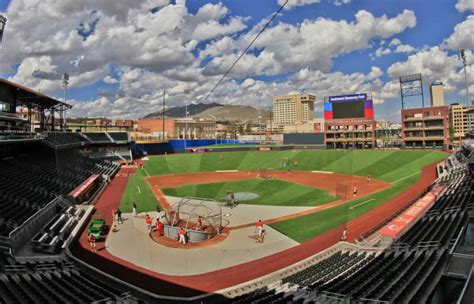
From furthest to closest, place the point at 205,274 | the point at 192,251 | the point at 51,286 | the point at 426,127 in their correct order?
the point at 426,127
the point at 192,251
the point at 205,274
the point at 51,286

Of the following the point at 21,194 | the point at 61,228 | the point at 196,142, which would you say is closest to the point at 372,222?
the point at 61,228

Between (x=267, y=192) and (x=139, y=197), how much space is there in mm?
14996

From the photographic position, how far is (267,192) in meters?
37.9

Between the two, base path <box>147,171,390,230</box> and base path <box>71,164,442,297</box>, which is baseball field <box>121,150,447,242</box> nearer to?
base path <box>147,171,390,230</box>

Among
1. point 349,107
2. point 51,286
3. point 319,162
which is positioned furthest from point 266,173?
point 51,286

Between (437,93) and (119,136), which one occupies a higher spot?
(437,93)

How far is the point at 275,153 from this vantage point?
70.5 meters

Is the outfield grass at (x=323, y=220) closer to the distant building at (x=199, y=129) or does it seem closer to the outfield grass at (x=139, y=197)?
the outfield grass at (x=139, y=197)

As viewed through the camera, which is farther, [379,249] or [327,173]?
[327,173]

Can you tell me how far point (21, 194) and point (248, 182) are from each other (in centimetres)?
2867

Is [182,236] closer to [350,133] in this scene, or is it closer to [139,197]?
[139,197]

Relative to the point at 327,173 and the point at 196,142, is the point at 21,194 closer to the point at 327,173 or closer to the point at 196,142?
the point at 327,173

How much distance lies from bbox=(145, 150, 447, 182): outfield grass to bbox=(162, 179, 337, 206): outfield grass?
13971mm

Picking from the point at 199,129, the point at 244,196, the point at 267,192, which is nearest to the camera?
the point at 244,196
